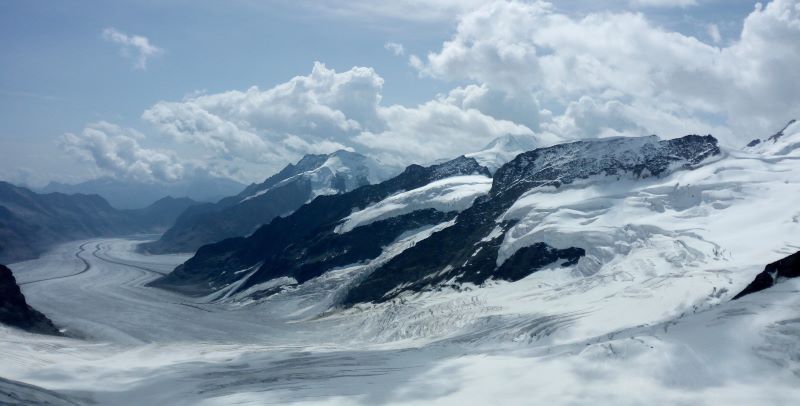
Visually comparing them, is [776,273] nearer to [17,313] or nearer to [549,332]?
[549,332]

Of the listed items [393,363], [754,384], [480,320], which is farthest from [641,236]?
[754,384]

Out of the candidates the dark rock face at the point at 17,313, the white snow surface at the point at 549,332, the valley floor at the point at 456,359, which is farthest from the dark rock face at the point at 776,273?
the dark rock face at the point at 17,313

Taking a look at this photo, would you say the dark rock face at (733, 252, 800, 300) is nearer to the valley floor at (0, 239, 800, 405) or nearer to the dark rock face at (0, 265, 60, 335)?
the valley floor at (0, 239, 800, 405)

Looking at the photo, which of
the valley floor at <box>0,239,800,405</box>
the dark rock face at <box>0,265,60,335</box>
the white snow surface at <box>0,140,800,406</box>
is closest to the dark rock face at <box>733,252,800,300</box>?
the white snow surface at <box>0,140,800,406</box>

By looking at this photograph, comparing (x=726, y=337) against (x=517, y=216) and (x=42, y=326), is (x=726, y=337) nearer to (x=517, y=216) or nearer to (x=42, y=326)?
(x=517, y=216)

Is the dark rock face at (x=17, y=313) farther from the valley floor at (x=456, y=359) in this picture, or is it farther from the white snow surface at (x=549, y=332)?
the white snow surface at (x=549, y=332)
